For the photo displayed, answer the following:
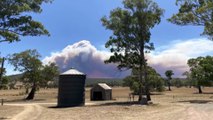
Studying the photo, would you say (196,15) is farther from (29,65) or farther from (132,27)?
Result: (29,65)

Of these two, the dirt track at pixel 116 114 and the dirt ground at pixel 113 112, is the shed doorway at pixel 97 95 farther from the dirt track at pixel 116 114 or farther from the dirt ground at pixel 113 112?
the dirt track at pixel 116 114

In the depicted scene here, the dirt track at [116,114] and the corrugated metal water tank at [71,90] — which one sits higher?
the corrugated metal water tank at [71,90]

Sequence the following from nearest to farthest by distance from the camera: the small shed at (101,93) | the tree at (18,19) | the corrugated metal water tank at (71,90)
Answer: the tree at (18,19), the corrugated metal water tank at (71,90), the small shed at (101,93)

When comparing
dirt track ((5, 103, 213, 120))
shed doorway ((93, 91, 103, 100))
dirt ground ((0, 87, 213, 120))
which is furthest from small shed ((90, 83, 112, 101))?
dirt track ((5, 103, 213, 120))

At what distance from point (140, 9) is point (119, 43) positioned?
584cm

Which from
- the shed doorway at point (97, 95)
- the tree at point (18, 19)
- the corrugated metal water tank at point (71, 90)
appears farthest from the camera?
the shed doorway at point (97, 95)

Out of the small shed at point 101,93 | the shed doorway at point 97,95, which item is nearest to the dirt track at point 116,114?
the small shed at point 101,93

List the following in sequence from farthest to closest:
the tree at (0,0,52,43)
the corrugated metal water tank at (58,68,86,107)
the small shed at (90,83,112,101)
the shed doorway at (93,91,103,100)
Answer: the shed doorway at (93,91,103,100) < the small shed at (90,83,112,101) < the corrugated metal water tank at (58,68,86,107) < the tree at (0,0,52,43)

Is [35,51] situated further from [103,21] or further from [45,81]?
[103,21]

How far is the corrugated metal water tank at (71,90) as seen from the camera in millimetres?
45875

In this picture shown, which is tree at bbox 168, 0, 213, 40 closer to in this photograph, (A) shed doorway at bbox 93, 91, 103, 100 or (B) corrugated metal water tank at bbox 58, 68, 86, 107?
(B) corrugated metal water tank at bbox 58, 68, 86, 107

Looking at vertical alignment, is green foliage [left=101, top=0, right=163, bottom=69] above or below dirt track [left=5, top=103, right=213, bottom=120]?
above

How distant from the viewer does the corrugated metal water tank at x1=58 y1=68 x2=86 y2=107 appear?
45.9 metres

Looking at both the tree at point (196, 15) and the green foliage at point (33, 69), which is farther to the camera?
the green foliage at point (33, 69)
